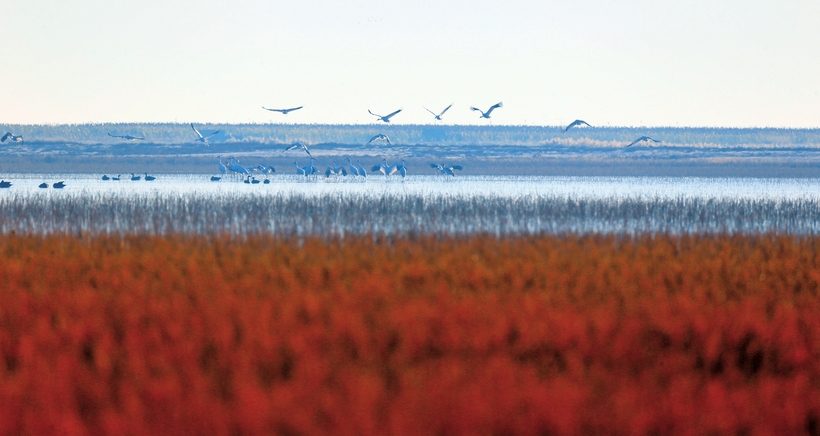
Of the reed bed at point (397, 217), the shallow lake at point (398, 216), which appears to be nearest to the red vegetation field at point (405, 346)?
the reed bed at point (397, 217)

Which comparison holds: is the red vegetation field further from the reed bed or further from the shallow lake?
the shallow lake

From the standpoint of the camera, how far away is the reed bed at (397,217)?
20.8 meters

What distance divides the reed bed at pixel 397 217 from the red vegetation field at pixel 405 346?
6.51 m

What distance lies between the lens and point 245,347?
323 inches

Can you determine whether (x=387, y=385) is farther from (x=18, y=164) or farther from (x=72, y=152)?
(x=72, y=152)

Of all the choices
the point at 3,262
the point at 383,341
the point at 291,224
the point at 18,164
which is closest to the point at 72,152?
the point at 18,164

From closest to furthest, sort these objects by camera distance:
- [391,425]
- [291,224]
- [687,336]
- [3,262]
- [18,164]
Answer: [391,425]
[687,336]
[3,262]
[291,224]
[18,164]

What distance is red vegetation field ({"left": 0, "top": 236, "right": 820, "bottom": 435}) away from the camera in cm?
648

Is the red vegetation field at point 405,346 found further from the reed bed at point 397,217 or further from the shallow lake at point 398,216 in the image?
the shallow lake at point 398,216

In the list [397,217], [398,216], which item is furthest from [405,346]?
[398,216]

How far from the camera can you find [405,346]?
841cm

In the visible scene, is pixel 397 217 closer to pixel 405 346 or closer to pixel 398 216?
pixel 398 216

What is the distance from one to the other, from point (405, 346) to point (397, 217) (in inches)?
594

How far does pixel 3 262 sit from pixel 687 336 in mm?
9147
